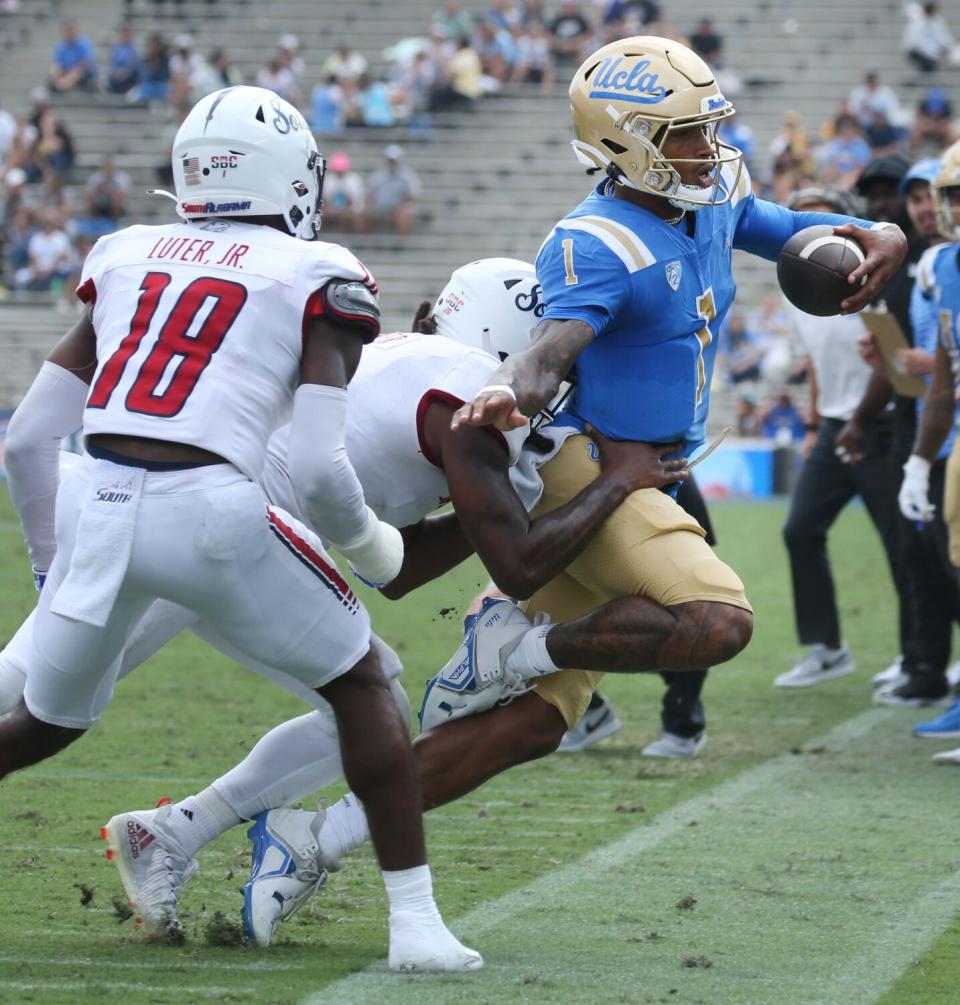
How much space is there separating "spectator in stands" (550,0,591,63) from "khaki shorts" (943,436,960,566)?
17.1 m

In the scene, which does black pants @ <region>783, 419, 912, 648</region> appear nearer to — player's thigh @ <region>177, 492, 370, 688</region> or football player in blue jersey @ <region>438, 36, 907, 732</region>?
football player in blue jersey @ <region>438, 36, 907, 732</region>

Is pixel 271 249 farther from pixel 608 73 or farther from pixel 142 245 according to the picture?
pixel 608 73

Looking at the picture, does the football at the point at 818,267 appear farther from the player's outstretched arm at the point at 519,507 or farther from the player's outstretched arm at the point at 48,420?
the player's outstretched arm at the point at 48,420

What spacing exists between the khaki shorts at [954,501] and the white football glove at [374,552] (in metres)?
3.07

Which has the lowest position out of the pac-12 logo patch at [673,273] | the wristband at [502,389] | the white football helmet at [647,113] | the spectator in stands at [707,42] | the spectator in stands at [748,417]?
the spectator in stands at [748,417]

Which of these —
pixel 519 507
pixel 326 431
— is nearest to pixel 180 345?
pixel 326 431

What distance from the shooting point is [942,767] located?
20.3ft

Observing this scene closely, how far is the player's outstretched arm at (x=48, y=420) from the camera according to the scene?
12.7ft

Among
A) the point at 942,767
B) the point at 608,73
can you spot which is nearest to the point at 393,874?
the point at 608,73

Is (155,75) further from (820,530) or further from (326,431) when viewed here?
(326,431)

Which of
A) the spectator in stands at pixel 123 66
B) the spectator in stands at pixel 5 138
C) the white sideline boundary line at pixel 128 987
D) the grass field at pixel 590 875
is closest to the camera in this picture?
the white sideline boundary line at pixel 128 987

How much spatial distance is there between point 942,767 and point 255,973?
10.7ft

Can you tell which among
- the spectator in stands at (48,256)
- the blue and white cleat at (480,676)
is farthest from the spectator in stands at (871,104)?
the blue and white cleat at (480,676)

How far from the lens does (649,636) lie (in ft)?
13.8
